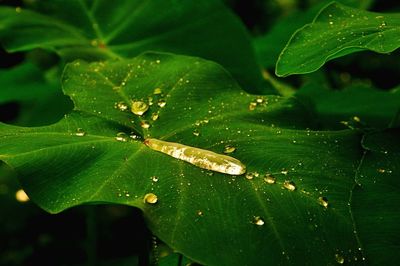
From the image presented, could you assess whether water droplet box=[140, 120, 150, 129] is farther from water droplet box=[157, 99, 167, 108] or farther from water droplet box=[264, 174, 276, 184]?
water droplet box=[264, 174, 276, 184]

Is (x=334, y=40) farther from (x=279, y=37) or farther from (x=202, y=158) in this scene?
(x=279, y=37)

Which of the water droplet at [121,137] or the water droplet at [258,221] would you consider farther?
the water droplet at [121,137]

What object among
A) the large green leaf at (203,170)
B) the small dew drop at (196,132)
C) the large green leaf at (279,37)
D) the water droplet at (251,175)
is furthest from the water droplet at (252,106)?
the large green leaf at (279,37)

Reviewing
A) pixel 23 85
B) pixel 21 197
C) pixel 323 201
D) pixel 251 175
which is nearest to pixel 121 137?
pixel 251 175

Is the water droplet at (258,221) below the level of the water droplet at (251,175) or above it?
below

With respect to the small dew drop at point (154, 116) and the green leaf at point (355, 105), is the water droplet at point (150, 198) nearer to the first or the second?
the small dew drop at point (154, 116)

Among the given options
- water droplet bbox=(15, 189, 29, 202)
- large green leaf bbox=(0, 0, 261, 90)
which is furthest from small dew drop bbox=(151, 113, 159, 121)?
water droplet bbox=(15, 189, 29, 202)

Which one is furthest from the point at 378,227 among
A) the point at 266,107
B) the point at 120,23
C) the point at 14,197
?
the point at 14,197
